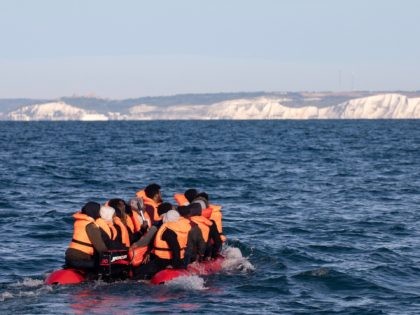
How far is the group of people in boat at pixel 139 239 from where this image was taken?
64.7 feet

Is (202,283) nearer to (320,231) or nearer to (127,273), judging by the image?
(127,273)

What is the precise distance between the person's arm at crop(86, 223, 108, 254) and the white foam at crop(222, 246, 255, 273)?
120 inches

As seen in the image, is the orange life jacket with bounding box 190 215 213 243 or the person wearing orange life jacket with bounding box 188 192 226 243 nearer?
the orange life jacket with bounding box 190 215 213 243

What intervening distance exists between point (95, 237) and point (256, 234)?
8.98 metres

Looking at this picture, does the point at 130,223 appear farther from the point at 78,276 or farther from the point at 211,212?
the point at 78,276

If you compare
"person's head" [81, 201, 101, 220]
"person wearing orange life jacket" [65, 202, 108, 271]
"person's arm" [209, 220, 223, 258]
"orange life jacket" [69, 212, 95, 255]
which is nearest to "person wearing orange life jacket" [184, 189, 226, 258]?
"person's arm" [209, 220, 223, 258]

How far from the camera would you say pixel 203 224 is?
20.9m

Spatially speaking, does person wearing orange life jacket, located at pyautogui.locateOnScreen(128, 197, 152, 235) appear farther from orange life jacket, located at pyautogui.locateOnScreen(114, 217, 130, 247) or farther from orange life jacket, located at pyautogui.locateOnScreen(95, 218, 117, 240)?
orange life jacket, located at pyautogui.locateOnScreen(95, 218, 117, 240)

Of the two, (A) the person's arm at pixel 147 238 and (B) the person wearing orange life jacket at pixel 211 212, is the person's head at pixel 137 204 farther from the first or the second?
(A) the person's arm at pixel 147 238

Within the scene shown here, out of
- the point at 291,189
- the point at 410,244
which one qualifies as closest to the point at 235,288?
the point at 410,244

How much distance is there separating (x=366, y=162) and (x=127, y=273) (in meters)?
40.8

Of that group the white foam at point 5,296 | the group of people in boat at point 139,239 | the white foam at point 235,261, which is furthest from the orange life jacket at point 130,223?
the white foam at point 5,296

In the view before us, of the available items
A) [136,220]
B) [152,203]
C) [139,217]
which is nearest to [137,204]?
[139,217]

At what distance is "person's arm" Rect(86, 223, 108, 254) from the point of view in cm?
1966
